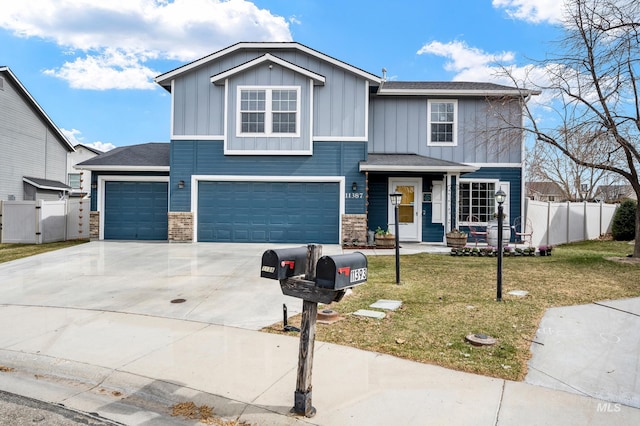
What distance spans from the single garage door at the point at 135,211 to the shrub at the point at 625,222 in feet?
58.9

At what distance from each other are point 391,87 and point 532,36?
223 inches

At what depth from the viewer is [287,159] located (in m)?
14.6

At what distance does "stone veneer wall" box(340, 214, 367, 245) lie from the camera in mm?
14420

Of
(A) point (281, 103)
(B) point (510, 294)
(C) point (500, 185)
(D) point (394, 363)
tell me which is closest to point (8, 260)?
(A) point (281, 103)

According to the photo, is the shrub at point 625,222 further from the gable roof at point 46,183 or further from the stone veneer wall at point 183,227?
the gable roof at point 46,183

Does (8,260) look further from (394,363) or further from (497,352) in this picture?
(497,352)

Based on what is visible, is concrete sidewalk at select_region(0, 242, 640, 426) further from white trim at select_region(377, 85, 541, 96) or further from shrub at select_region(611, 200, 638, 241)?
shrub at select_region(611, 200, 638, 241)

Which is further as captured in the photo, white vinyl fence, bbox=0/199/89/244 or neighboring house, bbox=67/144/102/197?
neighboring house, bbox=67/144/102/197

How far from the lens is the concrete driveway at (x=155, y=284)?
20.6 ft

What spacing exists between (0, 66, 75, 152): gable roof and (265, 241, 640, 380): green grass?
21.2 m

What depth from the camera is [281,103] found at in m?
14.6

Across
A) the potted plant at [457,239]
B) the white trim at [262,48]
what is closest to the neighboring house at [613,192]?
the potted plant at [457,239]

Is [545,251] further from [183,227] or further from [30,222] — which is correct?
[30,222]

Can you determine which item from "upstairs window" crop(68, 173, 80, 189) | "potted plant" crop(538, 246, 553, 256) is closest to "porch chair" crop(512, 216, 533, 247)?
"potted plant" crop(538, 246, 553, 256)
